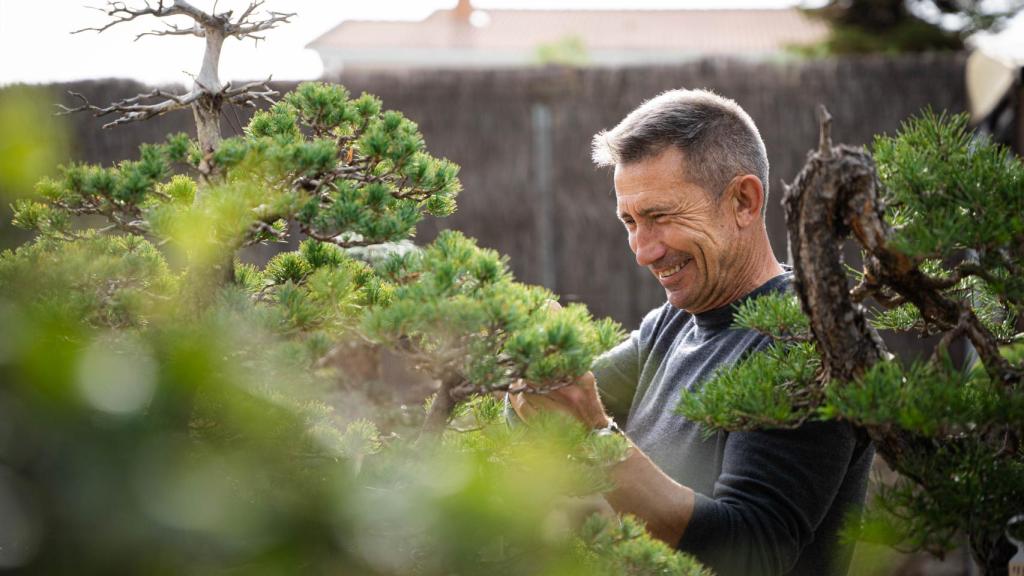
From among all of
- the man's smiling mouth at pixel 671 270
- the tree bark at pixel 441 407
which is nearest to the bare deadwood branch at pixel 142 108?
the tree bark at pixel 441 407

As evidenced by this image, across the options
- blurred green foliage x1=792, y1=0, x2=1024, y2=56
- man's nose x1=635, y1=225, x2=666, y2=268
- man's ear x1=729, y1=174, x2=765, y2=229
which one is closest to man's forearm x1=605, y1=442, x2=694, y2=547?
man's nose x1=635, y1=225, x2=666, y2=268

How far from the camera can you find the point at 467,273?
1156 mm

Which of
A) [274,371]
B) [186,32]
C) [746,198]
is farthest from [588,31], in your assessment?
[274,371]

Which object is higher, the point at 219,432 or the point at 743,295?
the point at 219,432

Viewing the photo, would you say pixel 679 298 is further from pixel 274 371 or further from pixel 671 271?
pixel 274 371

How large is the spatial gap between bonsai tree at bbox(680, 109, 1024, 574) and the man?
1.08ft

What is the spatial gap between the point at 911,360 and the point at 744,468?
509 mm

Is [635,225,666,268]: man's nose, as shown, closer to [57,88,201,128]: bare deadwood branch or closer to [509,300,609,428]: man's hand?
[509,300,609,428]: man's hand

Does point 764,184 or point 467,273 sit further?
point 764,184

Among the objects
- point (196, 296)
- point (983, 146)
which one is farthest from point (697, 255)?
point (196, 296)

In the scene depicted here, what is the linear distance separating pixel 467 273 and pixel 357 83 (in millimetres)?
5045

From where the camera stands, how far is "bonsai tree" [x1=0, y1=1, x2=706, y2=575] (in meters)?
0.45

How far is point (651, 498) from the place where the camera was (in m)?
1.52

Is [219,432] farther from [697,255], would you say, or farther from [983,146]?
[697,255]
